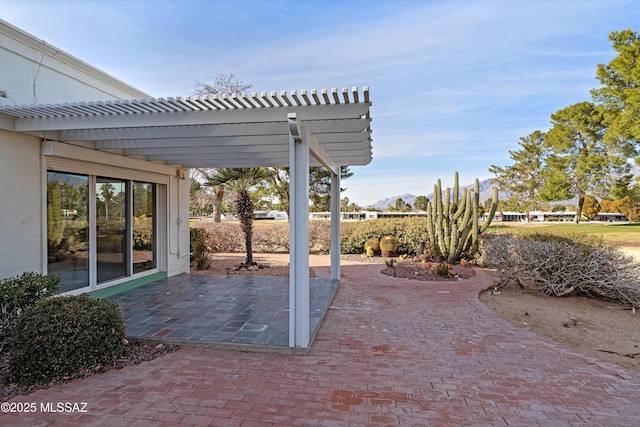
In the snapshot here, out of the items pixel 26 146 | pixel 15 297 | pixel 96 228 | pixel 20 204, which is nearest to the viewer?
pixel 15 297

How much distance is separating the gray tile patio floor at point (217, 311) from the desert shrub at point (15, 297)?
1244 mm

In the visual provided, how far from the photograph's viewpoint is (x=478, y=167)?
137 ft

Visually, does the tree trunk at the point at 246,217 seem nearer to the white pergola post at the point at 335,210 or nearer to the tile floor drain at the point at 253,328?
the white pergola post at the point at 335,210

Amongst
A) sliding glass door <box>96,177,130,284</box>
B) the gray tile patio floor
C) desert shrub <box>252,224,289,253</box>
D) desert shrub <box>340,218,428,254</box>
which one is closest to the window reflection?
sliding glass door <box>96,177,130,284</box>

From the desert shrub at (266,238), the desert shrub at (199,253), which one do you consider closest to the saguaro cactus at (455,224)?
the desert shrub at (266,238)

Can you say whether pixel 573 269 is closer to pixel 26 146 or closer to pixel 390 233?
pixel 390 233

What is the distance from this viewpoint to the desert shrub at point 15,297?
4.16 meters

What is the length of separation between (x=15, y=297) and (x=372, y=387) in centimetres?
437

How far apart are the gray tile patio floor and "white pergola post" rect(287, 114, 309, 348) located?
0.32 m

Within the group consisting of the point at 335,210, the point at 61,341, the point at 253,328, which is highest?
the point at 335,210

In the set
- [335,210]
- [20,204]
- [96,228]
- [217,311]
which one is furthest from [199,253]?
[20,204]

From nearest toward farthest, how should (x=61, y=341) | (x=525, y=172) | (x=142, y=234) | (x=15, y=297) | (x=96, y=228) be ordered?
(x=61, y=341) → (x=15, y=297) → (x=96, y=228) → (x=142, y=234) → (x=525, y=172)

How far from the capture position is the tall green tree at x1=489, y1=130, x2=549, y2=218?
3978 centimetres

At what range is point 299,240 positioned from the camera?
14.8 feet
